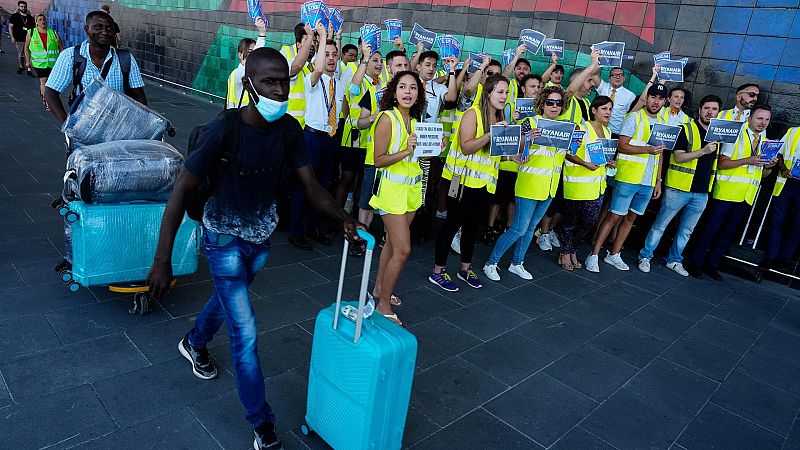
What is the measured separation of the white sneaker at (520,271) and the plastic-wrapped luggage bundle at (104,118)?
348 centimetres

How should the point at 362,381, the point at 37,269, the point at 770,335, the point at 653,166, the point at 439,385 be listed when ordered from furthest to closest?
the point at 653,166
the point at 770,335
the point at 37,269
the point at 439,385
the point at 362,381

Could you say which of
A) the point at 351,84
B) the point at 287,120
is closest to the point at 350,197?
the point at 351,84

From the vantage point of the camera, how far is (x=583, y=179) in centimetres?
555

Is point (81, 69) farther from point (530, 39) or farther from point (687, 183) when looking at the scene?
point (687, 183)

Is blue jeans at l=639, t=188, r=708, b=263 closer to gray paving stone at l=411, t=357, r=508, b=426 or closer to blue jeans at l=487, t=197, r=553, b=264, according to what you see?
blue jeans at l=487, t=197, r=553, b=264

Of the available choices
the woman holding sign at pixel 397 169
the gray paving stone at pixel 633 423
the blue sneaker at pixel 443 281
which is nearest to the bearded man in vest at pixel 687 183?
the blue sneaker at pixel 443 281

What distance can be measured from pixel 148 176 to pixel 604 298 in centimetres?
402

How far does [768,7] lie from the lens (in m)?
6.11

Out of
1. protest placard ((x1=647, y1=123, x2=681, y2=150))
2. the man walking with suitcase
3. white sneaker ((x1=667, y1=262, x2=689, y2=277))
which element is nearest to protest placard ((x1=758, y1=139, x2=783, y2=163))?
protest placard ((x1=647, y1=123, x2=681, y2=150))

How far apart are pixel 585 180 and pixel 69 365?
457 cm

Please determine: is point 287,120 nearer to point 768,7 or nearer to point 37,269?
point 37,269

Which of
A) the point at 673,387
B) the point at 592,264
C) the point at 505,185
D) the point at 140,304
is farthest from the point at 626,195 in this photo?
the point at 140,304

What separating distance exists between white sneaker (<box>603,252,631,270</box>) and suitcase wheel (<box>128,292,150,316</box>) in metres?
4.79

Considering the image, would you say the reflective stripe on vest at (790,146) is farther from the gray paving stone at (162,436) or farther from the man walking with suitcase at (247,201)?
the gray paving stone at (162,436)
